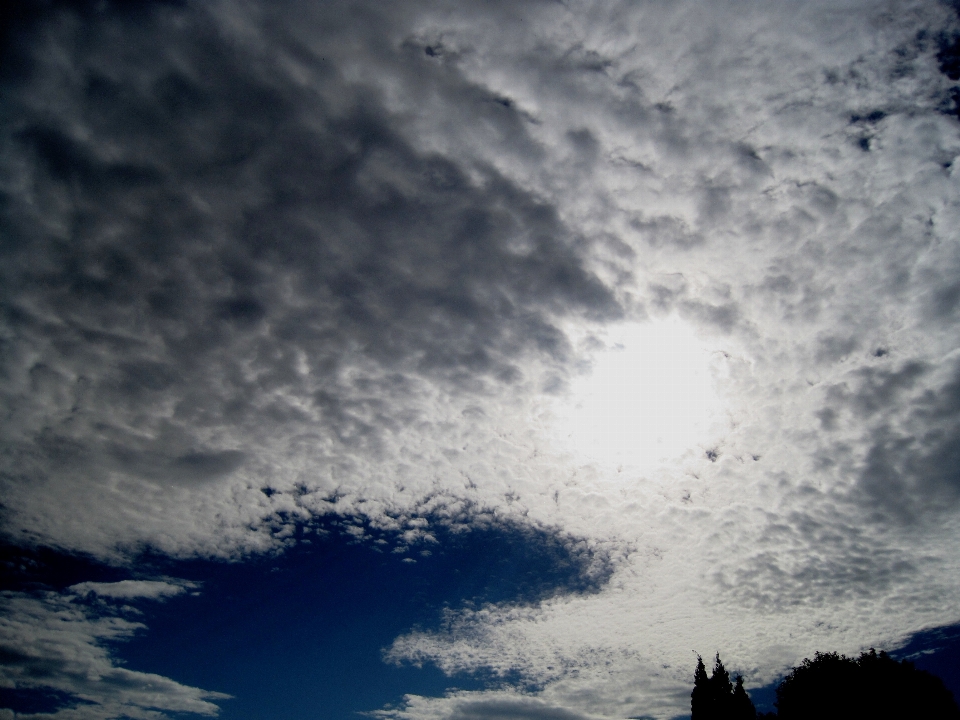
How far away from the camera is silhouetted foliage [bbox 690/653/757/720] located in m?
36.8

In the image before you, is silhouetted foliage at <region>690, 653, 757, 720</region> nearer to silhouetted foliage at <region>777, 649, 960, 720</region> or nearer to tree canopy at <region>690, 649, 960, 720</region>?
tree canopy at <region>690, 649, 960, 720</region>

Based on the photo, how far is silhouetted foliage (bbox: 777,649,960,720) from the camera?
107 feet

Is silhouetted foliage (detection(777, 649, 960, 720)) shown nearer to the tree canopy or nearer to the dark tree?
the tree canopy

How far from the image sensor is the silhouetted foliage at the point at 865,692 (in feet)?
107

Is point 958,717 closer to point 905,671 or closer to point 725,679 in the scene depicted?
point 905,671

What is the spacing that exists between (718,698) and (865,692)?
1050 centimetres

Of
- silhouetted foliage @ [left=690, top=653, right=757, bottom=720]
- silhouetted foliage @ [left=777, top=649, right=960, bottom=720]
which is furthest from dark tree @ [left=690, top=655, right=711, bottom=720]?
silhouetted foliage @ [left=777, top=649, right=960, bottom=720]

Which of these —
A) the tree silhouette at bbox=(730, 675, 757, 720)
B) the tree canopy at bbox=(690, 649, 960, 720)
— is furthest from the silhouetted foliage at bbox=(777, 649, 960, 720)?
the tree silhouette at bbox=(730, 675, 757, 720)

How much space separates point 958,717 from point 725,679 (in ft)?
48.6

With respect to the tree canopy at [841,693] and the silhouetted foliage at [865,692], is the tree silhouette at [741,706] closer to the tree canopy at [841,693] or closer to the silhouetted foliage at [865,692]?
the tree canopy at [841,693]

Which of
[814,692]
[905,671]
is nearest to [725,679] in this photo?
[814,692]

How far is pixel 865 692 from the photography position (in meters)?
34.1

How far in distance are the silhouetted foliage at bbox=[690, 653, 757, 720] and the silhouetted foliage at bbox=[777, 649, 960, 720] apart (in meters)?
4.46

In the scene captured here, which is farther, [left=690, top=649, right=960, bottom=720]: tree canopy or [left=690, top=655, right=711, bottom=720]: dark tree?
[left=690, top=655, right=711, bottom=720]: dark tree
